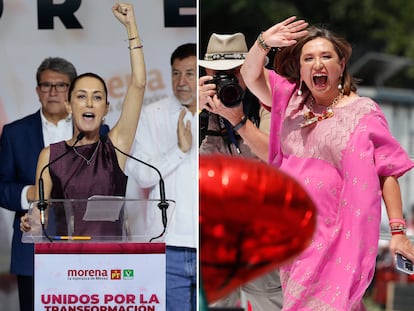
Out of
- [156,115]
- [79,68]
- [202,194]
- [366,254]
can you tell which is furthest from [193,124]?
[202,194]

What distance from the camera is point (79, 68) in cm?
358

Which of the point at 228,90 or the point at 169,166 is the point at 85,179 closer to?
the point at 169,166

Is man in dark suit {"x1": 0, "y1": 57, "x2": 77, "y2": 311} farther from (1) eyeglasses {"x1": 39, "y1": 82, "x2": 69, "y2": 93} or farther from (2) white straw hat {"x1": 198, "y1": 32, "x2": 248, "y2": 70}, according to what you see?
(2) white straw hat {"x1": 198, "y1": 32, "x2": 248, "y2": 70}

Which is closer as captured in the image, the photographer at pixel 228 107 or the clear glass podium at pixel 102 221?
the clear glass podium at pixel 102 221

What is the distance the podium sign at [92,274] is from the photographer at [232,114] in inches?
17.7

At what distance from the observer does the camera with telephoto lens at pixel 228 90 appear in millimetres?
3910

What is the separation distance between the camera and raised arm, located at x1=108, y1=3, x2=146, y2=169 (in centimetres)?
352

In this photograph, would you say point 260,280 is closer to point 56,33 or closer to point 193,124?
point 193,124

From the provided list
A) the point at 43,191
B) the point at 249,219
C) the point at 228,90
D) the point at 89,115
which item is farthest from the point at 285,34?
the point at 249,219

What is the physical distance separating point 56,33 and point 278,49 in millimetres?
747

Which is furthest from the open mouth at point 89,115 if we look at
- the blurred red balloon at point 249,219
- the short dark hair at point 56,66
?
the blurred red balloon at point 249,219

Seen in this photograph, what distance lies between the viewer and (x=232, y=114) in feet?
13.0

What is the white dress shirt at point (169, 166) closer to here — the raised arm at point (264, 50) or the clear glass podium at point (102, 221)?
the clear glass podium at point (102, 221)

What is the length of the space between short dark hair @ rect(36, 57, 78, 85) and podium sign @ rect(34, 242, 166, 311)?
512 mm
